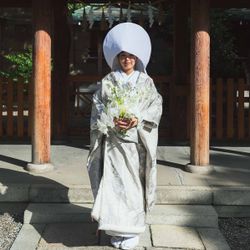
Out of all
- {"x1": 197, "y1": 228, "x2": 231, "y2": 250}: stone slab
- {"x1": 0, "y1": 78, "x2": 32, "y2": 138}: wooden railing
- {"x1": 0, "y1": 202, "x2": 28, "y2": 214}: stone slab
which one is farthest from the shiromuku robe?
{"x1": 0, "y1": 78, "x2": 32, "y2": 138}: wooden railing

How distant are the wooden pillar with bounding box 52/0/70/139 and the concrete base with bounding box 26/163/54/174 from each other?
7.11 feet

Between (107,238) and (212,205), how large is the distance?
1349 mm

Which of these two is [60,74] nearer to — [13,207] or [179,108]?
[179,108]

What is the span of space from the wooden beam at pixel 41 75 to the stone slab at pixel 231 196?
2.15 m

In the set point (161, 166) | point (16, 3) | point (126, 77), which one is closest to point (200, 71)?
point (161, 166)

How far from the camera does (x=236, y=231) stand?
551 centimetres

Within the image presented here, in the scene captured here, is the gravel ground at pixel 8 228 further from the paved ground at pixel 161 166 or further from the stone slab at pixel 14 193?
the paved ground at pixel 161 166

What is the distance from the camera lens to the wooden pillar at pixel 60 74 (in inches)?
344

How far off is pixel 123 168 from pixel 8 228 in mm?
1604

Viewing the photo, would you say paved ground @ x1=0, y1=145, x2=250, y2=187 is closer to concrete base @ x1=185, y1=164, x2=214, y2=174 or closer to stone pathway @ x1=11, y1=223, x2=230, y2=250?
concrete base @ x1=185, y1=164, x2=214, y2=174

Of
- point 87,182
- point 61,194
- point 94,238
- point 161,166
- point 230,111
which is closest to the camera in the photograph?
point 94,238

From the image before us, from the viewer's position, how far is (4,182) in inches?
236

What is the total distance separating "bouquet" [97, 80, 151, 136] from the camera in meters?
4.41

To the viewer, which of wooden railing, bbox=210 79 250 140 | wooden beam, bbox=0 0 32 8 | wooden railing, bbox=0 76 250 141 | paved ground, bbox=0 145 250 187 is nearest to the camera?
paved ground, bbox=0 145 250 187
